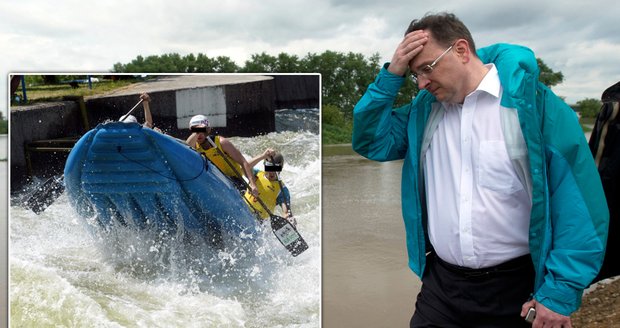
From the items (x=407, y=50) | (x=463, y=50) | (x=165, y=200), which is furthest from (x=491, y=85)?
(x=165, y=200)

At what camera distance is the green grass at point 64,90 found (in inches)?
106

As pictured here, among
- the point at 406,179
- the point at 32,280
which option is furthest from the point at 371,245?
the point at 406,179

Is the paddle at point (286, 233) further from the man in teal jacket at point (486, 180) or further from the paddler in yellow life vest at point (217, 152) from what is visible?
the man in teal jacket at point (486, 180)

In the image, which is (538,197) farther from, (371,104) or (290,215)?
(290,215)

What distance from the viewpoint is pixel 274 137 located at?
2.91 m

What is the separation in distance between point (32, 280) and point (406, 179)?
6.16ft

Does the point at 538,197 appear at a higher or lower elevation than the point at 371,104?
lower

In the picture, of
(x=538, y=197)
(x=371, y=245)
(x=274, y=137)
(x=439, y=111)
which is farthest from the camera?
(x=371, y=245)

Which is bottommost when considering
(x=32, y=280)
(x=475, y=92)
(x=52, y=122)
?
(x=32, y=280)

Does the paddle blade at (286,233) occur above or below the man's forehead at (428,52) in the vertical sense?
below

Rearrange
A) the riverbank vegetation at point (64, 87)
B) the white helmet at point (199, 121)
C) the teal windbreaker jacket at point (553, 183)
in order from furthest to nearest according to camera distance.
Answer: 1. the white helmet at point (199, 121)
2. the riverbank vegetation at point (64, 87)
3. the teal windbreaker jacket at point (553, 183)

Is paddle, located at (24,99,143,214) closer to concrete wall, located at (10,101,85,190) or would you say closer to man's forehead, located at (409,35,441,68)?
concrete wall, located at (10,101,85,190)

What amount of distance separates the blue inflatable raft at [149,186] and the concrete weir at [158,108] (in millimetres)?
84

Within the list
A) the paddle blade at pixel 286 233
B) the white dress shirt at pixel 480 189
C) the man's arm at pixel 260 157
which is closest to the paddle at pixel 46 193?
the man's arm at pixel 260 157
